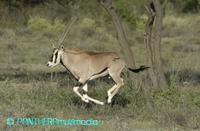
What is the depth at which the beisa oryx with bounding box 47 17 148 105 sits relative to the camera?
39.7 ft

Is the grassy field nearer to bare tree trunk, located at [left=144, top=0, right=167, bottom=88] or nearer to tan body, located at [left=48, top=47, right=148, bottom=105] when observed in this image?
bare tree trunk, located at [left=144, top=0, right=167, bottom=88]

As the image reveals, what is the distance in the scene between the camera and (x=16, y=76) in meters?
19.1

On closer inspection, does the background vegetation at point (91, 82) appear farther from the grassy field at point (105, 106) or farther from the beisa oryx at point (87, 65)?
the beisa oryx at point (87, 65)

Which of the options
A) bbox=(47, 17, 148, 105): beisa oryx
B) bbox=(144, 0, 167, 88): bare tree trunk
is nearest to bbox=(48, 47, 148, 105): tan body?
bbox=(47, 17, 148, 105): beisa oryx

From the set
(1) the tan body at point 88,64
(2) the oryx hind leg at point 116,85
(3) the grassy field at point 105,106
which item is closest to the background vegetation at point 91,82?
(3) the grassy field at point 105,106

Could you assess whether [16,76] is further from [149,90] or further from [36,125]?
[36,125]

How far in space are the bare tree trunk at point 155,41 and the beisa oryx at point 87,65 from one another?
2.32m

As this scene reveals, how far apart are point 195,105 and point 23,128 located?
13.2 feet

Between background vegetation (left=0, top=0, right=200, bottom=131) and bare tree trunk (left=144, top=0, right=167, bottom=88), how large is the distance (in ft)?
1.17

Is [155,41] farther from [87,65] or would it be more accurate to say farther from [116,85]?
[87,65]

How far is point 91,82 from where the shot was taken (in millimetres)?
15969

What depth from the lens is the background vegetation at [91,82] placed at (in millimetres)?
11594

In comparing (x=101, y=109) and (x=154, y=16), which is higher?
(x=154, y=16)

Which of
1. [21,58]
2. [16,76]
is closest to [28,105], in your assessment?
[16,76]
